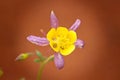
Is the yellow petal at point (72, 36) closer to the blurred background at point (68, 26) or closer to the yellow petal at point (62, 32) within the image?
the yellow petal at point (62, 32)

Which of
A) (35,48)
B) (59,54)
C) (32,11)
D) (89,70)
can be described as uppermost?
(32,11)

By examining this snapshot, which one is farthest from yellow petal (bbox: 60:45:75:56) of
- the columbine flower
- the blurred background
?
Answer: the blurred background

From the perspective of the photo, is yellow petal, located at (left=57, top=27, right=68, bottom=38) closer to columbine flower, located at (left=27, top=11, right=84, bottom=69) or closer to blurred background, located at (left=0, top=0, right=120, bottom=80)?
columbine flower, located at (left=27, top=11, right=84, bottom=69)

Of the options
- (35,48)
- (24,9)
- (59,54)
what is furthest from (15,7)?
(59,54)

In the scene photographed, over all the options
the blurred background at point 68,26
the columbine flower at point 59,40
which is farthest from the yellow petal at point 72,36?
the blurred background at point 68,26

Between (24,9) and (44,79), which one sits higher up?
(24,9)

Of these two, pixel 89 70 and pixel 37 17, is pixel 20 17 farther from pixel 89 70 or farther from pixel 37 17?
pixel 89 70

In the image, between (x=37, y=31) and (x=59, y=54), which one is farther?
(x=37, y=31)
